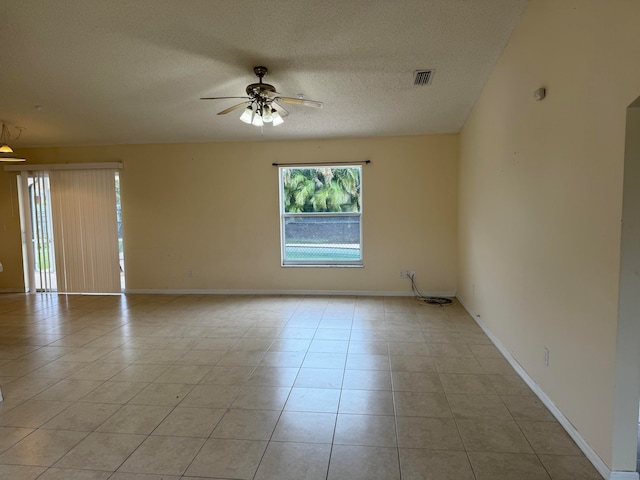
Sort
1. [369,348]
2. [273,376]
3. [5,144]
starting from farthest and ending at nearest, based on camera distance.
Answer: [5,144]
[369,348]
[273,376]

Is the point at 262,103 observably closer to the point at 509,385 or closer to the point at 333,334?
the point at 333,334

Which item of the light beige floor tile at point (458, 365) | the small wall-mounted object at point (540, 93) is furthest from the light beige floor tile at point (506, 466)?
the small wall-mounted object at point (540, 93)

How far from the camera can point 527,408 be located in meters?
2.37

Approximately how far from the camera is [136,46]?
9.69 ft

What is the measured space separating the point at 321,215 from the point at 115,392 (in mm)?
3694

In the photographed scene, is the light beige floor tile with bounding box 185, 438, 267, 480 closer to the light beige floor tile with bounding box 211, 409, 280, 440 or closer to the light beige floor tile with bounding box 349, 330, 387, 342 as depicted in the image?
the light beige floor tile with bounding box 211, 409, 280, 440

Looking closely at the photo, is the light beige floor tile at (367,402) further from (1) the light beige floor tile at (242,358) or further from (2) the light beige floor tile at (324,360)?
(1) the light beige floor tile at (242,358)

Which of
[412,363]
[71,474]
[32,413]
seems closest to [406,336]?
[412,363]

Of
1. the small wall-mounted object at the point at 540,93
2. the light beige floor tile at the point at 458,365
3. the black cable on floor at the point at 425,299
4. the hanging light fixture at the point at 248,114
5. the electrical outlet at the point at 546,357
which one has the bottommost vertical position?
the light beige floor tile at the point at 458,365

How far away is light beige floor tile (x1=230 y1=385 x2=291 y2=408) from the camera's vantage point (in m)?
2.46

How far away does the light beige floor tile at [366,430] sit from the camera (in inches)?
81.0

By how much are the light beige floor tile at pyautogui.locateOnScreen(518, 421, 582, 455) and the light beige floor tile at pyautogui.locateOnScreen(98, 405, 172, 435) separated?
222 cm

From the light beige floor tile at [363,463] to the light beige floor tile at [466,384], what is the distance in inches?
35.1

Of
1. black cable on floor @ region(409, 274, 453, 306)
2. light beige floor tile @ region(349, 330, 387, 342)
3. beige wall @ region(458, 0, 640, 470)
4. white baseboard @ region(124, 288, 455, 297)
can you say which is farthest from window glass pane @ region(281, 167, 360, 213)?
beige wall @ region(458, 0, 640, 470)
